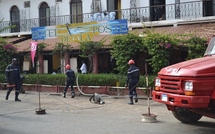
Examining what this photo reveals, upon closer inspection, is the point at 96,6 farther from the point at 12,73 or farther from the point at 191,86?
the point at 191,86

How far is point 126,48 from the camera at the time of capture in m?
18.7

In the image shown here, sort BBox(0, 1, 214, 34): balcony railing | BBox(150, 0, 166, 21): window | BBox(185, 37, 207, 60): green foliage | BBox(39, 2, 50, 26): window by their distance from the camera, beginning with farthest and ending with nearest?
BBox(39, 2, 50, 26): window, BBox(150, 0, 166, 21): window, BBox(0, 1, 214, 34): balcony railing, BBox(185, 37, 207, 60): green foliage

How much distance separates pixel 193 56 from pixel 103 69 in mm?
7927

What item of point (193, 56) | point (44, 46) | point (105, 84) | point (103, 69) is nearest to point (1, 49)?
point (44, 46)

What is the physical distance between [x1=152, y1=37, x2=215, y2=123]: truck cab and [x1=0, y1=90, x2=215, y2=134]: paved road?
104 cm

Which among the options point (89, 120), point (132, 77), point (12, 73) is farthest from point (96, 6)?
point (89, 120)

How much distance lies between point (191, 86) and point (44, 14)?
2084 centimetres

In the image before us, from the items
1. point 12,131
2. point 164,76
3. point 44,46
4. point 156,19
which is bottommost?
point 12,131

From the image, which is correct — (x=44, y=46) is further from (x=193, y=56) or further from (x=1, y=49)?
(x=193, y=56)

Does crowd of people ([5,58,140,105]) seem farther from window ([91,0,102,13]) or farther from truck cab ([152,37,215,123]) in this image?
window ([91,0,102,13])

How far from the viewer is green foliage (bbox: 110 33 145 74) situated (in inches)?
732

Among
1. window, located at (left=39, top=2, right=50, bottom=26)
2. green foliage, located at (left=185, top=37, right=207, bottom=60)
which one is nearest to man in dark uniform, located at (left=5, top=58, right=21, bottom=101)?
green foliage, located at (left=185, top=37, right=207, bottom=60)

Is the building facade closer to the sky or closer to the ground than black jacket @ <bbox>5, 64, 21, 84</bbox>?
closer to the sky

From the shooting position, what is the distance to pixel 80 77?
20.3 meters
